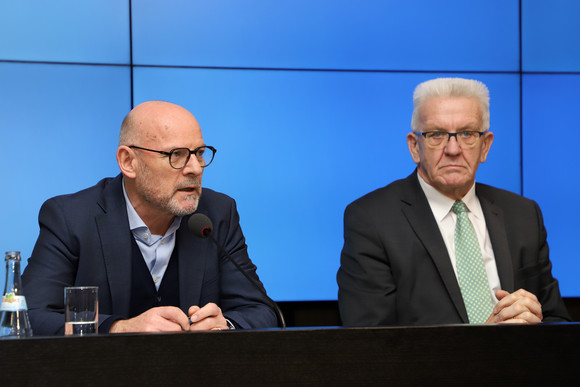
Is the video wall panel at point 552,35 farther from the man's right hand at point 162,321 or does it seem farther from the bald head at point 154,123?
the man's right hand at point 162,321

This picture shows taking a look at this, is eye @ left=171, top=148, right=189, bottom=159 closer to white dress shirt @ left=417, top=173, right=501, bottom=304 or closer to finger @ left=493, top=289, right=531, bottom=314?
white dress shirt @ left=417, top=173, right=501, bottom=304

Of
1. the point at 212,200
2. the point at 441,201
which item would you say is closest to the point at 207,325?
the point at 212,200

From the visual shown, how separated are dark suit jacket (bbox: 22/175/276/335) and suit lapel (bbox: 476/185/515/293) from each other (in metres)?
0.80

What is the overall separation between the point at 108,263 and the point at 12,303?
63cm

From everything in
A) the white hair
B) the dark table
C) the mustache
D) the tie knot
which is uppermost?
the white hair

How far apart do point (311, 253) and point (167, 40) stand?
1261 millimetres

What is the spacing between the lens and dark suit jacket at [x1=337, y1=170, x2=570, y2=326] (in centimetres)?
232

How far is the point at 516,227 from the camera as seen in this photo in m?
2.49

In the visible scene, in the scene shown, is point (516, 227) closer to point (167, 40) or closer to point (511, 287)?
point (511, 287)

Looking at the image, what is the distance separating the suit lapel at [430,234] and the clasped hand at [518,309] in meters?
0.30

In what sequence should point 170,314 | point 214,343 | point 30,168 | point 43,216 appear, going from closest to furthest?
1. point 214,343
2. point 170,314
3. point 43,216
4. point 30,168

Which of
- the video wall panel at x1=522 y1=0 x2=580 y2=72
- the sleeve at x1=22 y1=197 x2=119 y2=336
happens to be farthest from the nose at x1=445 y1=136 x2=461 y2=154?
the video wall panel at x1=522 y1=0 x2=580 y2=72

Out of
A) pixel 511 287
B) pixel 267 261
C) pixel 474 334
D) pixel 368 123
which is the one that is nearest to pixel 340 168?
pixel 368 123

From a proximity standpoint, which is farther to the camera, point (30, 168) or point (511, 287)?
point (30, 168)
